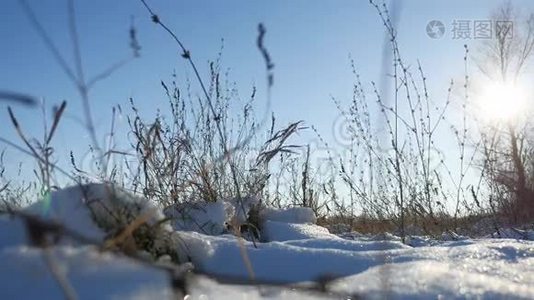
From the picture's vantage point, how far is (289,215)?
133 inches

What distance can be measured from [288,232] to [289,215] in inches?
28.5

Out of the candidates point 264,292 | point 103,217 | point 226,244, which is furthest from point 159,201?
point 264,292

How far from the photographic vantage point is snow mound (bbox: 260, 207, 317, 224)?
130 inches

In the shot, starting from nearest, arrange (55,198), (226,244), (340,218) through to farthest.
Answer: (55,198), (226,244), (340,218)

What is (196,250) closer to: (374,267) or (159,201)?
(374,267)

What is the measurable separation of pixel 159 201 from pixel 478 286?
209 centimetres

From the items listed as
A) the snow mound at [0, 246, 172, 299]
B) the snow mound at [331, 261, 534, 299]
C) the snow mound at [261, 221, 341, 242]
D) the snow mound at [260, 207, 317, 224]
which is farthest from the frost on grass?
the snow mound at [260, 207, 317, 224]

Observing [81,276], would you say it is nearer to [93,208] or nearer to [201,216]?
[93,208]

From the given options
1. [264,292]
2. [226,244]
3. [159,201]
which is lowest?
[264,292]

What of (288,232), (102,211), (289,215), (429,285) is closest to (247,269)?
(102,211)

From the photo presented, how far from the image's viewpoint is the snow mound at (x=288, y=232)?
2488mm

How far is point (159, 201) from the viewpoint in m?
2.99

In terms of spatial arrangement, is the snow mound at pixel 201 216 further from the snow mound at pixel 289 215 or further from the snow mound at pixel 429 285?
the snow mound at pixel 429 285

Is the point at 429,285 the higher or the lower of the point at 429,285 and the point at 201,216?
the lower
